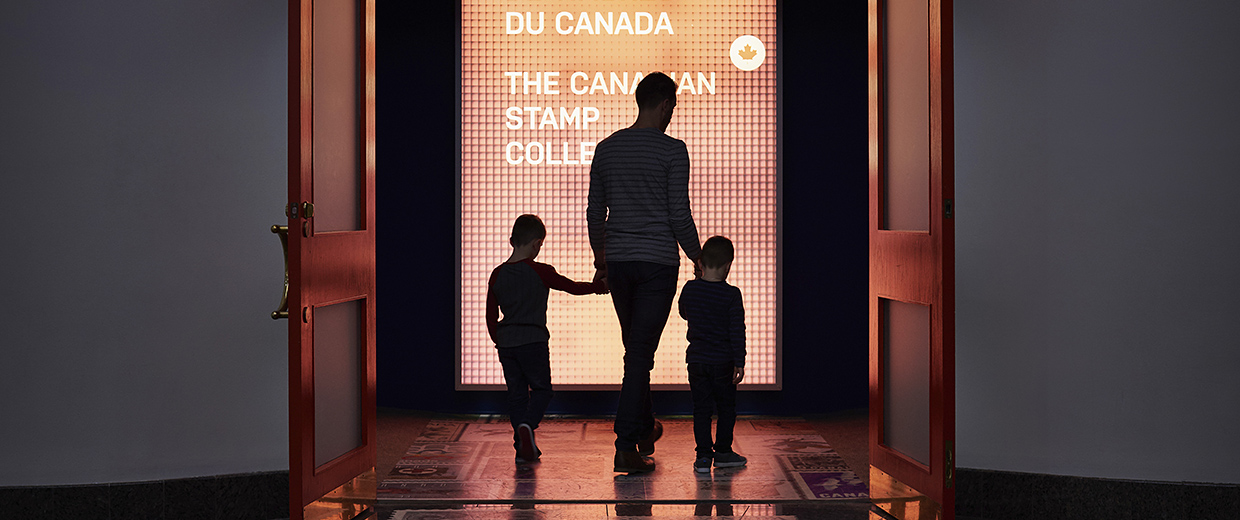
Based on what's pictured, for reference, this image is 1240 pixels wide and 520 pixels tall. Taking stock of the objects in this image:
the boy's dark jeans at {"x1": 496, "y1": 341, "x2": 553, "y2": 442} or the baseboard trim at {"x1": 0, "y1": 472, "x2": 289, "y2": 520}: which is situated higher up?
the boy's dark jeans at {"x1": 496, "y1": 341, "x2": 553, "y2": 442}

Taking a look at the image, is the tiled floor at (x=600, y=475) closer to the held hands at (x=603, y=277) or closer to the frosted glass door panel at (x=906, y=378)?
the frosted glass door panel at (x=906, y=378)

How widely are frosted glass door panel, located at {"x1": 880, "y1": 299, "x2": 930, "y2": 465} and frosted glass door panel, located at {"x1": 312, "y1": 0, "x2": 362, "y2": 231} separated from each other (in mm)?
1964

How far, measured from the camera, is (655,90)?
4.07 metres

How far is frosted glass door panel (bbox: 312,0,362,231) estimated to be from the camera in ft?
11.2

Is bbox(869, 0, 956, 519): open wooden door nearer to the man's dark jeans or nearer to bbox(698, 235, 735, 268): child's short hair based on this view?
bbox(698, 235, 735, 268): child's short hair

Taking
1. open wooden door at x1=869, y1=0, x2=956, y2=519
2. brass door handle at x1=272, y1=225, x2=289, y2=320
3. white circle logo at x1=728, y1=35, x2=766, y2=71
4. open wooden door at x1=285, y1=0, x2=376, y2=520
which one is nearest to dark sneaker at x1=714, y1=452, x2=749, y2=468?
open wooden door at x1=869, y1=0, x2=956, y2=519

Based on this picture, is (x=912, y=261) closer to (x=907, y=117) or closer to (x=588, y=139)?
(x=907, y=117)

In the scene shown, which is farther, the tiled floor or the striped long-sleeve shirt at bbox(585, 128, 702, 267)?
the striped long-sleeve shirt at bbox(585, 128, 702, 267)

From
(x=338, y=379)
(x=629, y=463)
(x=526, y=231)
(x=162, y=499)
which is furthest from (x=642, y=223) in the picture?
(x=162, y=499)

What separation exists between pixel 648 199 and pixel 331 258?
119 centimetres

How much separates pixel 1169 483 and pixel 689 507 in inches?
63.8

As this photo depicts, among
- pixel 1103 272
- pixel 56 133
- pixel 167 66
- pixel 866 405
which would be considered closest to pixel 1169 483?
pixel 1103 272

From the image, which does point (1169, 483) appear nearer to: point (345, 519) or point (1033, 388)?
point (1033, 388)

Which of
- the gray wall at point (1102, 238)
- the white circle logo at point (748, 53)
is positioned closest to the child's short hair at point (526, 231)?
the white circle logo at point (748, 53)
